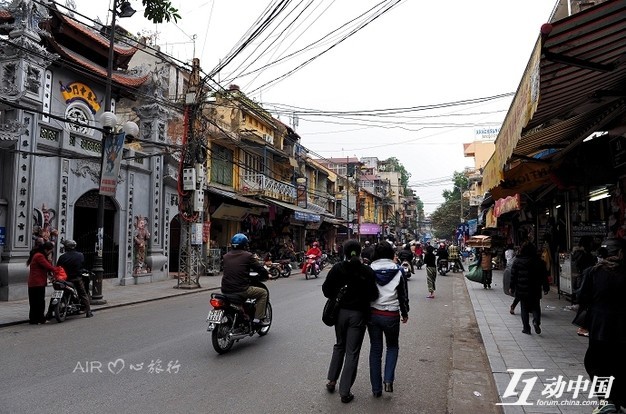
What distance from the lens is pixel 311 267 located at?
20.9 meters

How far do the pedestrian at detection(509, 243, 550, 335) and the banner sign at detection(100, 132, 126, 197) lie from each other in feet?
32.6

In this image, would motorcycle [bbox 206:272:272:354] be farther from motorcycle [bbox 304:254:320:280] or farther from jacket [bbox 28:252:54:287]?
motorcycle [bbox 304:254:320:280]

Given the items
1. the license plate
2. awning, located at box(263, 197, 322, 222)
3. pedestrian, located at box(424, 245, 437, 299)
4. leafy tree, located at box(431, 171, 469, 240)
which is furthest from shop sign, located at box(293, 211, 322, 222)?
leafy tree, located at box(431, 171, 469, 240)

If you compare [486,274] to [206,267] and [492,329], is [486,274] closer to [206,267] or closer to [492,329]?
[492,329]

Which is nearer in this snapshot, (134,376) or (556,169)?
(134,376)

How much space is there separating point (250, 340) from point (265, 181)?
2003 cm

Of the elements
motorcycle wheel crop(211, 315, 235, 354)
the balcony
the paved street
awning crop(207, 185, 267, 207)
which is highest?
the balcony

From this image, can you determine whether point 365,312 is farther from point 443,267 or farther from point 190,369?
point 443,267

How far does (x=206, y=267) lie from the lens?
21781 millimetres

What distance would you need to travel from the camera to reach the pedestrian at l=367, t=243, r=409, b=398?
16.0 ft

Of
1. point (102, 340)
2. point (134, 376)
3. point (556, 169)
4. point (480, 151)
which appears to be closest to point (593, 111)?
point (556, 169)

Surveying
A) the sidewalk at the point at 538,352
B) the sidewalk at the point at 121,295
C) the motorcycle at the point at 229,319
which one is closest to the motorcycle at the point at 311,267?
the sidewalk at the point at 121,295

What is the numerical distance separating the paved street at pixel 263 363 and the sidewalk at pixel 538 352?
20mm

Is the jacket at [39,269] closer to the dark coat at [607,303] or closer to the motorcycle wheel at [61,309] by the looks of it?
the motorcycle wheel at [61,309]
